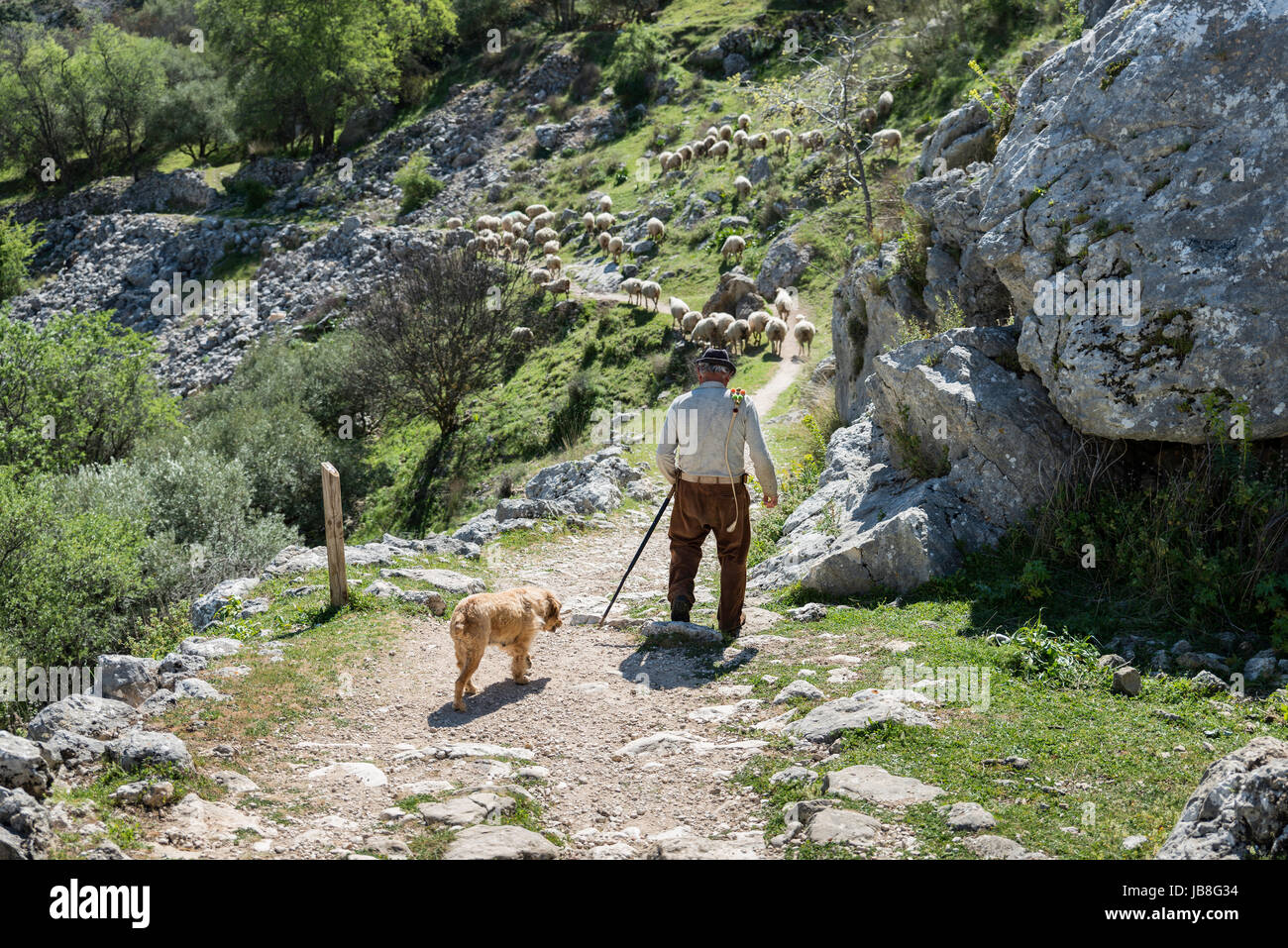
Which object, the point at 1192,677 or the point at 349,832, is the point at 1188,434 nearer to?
the point at 1192,677

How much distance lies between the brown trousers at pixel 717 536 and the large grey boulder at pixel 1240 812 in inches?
180

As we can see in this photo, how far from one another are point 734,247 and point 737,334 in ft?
19.8

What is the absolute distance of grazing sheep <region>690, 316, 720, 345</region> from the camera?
979 inches

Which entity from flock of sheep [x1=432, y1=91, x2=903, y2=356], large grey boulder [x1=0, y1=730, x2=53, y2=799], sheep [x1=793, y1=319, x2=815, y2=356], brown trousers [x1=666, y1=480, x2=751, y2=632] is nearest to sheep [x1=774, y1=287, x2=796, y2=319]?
flock of sheep [x1=432, y1=91, x2=903, y2=356]

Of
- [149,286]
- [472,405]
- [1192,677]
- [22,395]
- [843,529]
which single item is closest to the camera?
[1192,677]

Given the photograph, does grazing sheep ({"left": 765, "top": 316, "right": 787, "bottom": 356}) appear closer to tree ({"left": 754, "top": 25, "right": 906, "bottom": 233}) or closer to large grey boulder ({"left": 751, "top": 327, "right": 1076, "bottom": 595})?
tree ({"left": 754, "top": 25, "right": 906, "bottom": 233})

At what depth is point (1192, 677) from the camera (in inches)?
257

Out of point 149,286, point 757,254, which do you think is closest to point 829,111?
point 757,254

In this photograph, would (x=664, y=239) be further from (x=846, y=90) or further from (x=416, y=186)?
(x=416, y=186)

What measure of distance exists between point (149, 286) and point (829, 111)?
32891 millimetres

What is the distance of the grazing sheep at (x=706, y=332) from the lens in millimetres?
24875

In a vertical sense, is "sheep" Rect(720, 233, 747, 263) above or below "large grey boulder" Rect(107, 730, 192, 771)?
above

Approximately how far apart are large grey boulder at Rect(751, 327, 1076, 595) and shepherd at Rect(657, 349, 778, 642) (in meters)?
1.37

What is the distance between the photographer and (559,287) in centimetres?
3155
